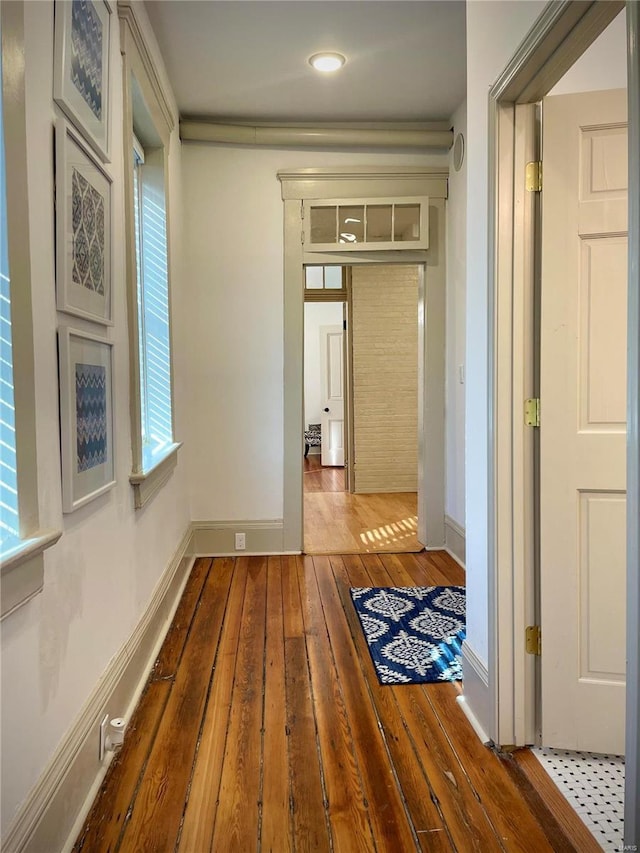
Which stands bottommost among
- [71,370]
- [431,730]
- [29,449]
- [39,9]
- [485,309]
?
[431,730]

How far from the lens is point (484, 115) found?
179cm

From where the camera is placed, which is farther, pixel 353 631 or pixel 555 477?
pixel 353 631

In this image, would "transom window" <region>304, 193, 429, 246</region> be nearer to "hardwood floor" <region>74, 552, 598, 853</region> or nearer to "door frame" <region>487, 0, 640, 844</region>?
"door frame" <region>487, 0, 640, 844</region>

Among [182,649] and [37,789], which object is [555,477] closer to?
[37,789]

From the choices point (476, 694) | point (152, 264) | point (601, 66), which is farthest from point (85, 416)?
point (601, 66)

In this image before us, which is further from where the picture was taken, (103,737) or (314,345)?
(314,345)

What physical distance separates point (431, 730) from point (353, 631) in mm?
789

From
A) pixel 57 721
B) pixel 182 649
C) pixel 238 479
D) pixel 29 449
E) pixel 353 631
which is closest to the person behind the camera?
pixel 29 449

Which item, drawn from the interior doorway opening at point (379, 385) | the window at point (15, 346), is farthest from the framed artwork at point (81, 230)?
the interior doorway opening at point (379, 385)

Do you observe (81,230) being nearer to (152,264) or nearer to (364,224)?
(152,264)

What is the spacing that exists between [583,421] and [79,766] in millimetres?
1769

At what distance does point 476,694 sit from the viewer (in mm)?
1870

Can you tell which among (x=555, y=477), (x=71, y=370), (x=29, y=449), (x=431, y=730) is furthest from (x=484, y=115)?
(x=431, y=730)

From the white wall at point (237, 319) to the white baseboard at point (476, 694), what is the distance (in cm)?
201
